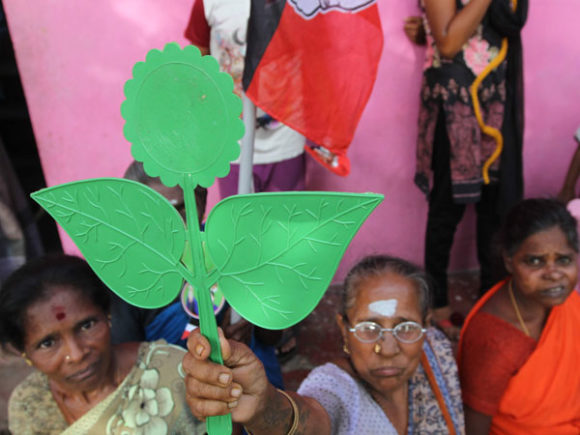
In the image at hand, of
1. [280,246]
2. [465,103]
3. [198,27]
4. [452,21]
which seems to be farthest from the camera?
[465,103]

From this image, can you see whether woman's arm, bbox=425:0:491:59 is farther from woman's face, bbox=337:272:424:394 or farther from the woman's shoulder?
the woman's shoulder

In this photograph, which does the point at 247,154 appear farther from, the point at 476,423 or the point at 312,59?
the point at 476,423

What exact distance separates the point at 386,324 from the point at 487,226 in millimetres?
1343

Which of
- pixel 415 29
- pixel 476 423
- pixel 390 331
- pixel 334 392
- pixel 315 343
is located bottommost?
pixel 315 343

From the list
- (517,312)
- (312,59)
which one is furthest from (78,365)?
(517,312)

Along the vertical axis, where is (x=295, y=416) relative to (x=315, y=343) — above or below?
above

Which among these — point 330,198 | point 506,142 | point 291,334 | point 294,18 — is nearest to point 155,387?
point 330,198

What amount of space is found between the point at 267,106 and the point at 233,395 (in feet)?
2.20

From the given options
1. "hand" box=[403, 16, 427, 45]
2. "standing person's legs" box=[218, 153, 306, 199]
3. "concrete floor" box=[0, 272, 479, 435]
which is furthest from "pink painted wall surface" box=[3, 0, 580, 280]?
"standing person's legs" box=[218, 153, 306, 199]

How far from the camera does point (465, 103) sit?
1.74m

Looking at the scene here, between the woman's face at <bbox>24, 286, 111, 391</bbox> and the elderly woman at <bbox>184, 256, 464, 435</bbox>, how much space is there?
0.47 meters

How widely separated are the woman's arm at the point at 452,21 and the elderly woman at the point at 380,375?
3.23 ft

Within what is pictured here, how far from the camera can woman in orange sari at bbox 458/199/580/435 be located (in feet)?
4.09

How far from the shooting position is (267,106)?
3.44ft
